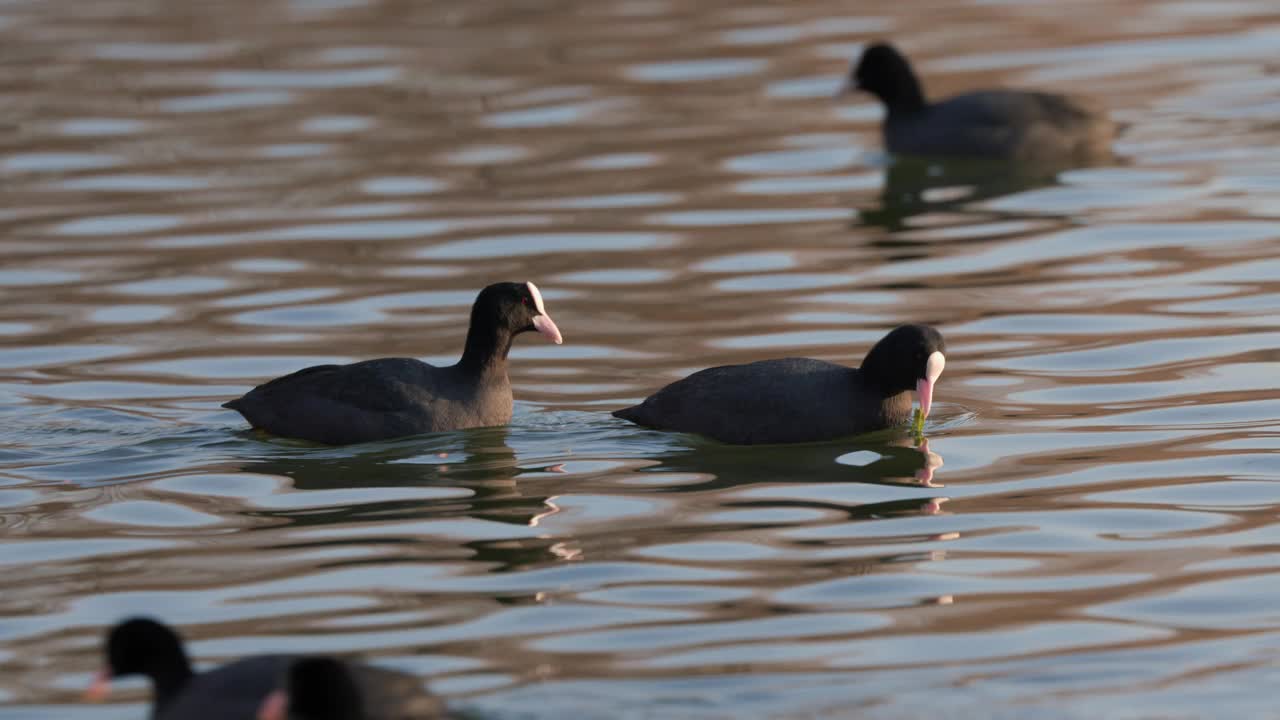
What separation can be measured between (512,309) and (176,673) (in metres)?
5.18

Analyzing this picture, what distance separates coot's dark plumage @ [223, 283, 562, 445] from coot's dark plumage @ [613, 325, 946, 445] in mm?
971

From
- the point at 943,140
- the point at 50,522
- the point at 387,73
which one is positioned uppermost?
the point at 387,73

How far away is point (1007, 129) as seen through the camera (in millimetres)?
19531

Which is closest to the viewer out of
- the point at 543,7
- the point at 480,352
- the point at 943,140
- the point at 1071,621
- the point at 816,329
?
the point at 1071,621

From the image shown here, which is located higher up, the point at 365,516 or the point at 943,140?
the point at 943,140

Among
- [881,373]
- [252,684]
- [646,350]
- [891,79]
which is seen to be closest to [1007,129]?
[891,79]

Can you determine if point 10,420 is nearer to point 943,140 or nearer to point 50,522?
point 50,522

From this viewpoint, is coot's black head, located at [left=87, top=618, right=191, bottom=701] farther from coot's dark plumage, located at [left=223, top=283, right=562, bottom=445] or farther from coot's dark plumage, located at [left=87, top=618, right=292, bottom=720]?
coot's dark plumage, located at [left=223, top=283, right=562, bottom=445]

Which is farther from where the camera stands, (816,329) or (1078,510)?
(816,329)

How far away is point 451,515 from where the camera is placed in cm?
1037

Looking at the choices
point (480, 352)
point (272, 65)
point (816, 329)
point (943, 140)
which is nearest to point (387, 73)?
point (272, 65)

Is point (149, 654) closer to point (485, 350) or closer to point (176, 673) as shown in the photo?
point (176, 673)

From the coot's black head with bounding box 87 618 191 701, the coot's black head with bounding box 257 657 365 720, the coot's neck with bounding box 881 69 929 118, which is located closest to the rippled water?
the coot's neck with bounding box 881 69 929 118

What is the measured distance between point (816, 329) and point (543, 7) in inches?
569
